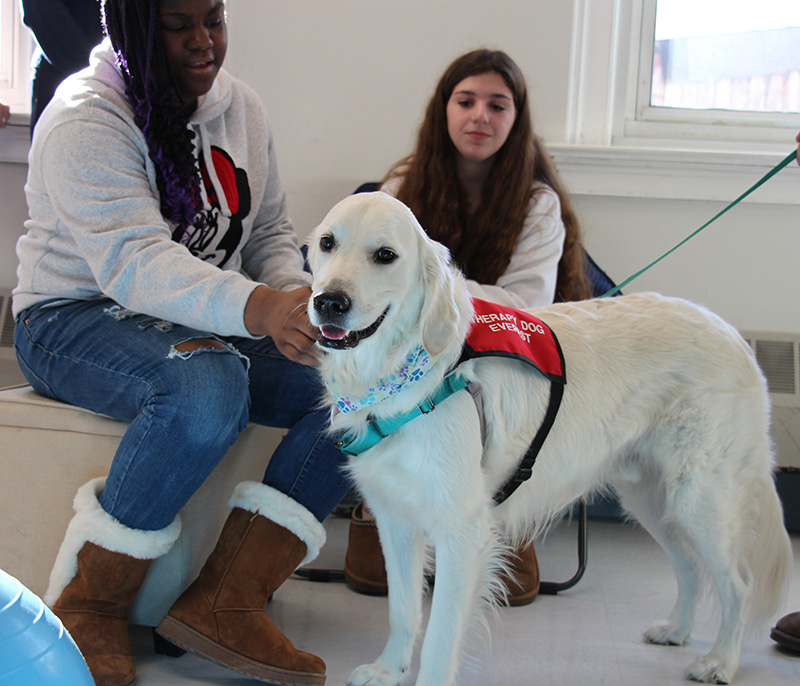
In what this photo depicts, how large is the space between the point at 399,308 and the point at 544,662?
93cm

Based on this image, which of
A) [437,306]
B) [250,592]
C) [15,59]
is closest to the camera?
[437,306]

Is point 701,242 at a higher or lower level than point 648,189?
lower

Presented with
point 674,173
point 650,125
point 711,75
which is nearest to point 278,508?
point 674,173

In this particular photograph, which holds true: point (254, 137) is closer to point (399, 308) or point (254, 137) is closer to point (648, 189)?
point (399, 308)

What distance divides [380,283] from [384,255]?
0.06m

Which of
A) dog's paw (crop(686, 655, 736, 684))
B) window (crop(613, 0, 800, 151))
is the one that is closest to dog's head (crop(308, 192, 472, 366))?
dog's paw (crop(686, 655, 736, 684))

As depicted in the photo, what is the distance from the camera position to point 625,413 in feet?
5.37

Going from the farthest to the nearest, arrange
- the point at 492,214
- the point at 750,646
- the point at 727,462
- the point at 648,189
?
the point at 648,189 → the point at 492,214 → the point at 750,646 → the point at 727,462

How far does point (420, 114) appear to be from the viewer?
297cm

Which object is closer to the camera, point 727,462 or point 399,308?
point 399,308

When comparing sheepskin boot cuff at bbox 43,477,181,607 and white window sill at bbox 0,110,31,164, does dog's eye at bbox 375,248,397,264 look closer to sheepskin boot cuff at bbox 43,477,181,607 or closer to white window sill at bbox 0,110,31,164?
sheepskin boot cuff at bbox 43,477,181,607

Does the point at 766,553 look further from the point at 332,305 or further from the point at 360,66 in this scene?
the point at 360,66

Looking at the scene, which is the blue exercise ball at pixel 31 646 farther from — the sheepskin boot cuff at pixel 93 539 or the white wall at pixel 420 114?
the white wall at pixel 420 114

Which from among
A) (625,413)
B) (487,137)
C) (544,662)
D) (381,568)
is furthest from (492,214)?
(544,662)
